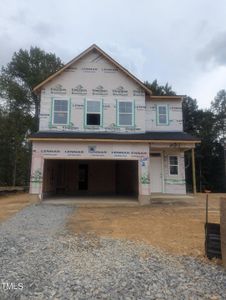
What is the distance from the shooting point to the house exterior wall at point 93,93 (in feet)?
49.3

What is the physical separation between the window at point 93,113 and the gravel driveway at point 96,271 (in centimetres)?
903

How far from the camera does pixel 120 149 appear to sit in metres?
13.8

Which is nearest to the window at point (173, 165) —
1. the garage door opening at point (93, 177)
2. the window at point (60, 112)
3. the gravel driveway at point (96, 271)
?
the garage door opening at point (93, 177)

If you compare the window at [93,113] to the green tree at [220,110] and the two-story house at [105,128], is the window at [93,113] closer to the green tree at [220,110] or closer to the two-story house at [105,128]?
the two-story house at [105,128]

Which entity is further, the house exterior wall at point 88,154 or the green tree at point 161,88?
the green tree at point 161,88

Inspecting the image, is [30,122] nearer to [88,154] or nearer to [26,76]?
[26,76]

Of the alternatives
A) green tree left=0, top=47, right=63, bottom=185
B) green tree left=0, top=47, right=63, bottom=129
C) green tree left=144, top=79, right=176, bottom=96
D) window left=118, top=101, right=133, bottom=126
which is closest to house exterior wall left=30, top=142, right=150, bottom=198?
window left=118, top=101, right=133, bottom=126

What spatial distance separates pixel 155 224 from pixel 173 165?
822 centimetres

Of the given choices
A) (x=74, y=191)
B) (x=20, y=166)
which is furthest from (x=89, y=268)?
(x=20, y=166)

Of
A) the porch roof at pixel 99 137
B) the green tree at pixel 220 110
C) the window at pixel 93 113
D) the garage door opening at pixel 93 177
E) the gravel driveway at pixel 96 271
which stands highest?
→ the green tree at pixel 220 110

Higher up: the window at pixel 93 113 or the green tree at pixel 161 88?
the green tree at pixel 161 88

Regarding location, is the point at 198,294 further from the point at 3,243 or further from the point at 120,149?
the point at 120,149

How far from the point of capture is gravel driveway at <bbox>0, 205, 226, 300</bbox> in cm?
400

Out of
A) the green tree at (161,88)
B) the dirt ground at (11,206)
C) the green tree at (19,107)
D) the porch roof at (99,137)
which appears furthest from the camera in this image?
the green tree at (161,88)
